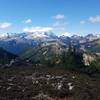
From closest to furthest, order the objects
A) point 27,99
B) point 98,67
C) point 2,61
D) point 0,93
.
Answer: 1. point 27,99
2. point 0,93
3. point 98,67
4. point 2,61

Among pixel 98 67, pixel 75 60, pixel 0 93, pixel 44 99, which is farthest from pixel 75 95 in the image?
pixel 75 60

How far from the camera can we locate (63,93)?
45.7 metres

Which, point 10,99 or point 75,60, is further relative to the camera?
point 75,60

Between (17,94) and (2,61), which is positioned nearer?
(17,94)

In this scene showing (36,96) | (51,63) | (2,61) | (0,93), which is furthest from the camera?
(2,61)

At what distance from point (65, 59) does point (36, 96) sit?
106 meters

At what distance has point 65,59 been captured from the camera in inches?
5846

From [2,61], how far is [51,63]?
47593 mm

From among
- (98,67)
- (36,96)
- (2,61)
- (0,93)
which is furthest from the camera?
(2,61)

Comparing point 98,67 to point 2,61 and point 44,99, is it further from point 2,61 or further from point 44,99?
point 44,99

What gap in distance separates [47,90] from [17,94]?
20.6ft

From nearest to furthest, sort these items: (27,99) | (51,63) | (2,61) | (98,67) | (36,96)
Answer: (27,99)
(36,96)
(98,67)
(51,63)
(2,61)

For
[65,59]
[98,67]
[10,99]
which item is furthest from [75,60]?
[10,99]

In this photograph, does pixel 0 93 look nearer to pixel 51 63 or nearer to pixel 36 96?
pixel 36 96
